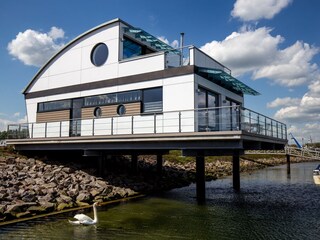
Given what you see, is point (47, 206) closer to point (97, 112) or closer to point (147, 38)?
point (97, 112)

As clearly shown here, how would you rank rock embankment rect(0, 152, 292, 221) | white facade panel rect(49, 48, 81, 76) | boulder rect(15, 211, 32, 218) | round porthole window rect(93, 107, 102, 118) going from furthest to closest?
white facade panel rect(49, 48, 81, 76)
round porthole window rect(93, 107, 102, 118)
rock embankment rect(0, 152, 292, 221)
boulder rect(15, 211, 32, 218)

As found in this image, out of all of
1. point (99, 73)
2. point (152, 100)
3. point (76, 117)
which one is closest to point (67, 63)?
point (99, 73)

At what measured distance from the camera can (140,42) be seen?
874 inches

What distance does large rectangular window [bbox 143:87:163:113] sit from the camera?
18391mm

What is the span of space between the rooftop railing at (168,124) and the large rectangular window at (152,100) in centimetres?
46

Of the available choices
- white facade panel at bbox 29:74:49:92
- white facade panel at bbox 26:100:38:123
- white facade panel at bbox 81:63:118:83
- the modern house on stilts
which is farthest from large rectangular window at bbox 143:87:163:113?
white facade panel at bbox 26:100:38:123

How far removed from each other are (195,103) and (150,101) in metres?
3.04

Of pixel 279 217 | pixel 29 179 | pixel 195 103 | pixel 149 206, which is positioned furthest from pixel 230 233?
pixel 29 179

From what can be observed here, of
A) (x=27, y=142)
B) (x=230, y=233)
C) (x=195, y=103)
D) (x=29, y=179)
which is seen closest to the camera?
(x=230, y=233)

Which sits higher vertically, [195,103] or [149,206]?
[195,103]

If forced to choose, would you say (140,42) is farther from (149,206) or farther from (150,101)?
(149,206)

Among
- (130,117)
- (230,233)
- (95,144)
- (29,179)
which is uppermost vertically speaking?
(130,117)

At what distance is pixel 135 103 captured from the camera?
19016 mm

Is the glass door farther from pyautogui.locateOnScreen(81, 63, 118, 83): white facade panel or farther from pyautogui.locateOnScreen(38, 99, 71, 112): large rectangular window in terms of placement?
pyautogui.locateOnScreen(81, 63, 118, 83): white facade panel
